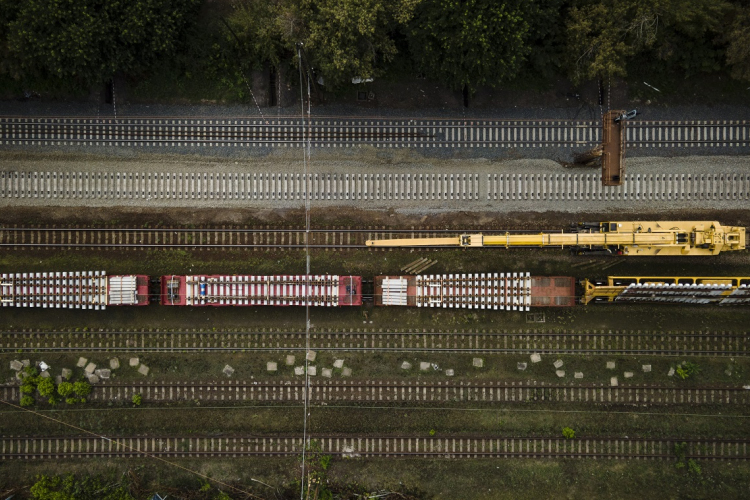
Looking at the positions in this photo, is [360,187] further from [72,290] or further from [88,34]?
[72,290]

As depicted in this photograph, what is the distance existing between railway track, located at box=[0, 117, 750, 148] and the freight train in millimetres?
6802

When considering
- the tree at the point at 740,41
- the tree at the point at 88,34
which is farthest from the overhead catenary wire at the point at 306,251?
the tree at the point at 740,41

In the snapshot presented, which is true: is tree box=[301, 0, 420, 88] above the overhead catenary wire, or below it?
above

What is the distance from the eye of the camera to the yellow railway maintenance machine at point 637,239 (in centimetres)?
2462

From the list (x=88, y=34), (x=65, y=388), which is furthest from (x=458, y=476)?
(x=88, y=34)

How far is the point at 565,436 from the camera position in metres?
26.5

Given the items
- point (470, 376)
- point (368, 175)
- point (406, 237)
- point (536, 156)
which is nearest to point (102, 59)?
point (368, 175)

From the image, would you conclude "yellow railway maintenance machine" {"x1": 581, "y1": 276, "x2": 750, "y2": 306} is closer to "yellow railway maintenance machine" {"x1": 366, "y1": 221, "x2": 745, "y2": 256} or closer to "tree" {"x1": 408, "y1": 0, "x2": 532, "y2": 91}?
"yellow railway maintenance machine" {"x1": 366, "y1": 221, "x2": 745, "y2": 256}

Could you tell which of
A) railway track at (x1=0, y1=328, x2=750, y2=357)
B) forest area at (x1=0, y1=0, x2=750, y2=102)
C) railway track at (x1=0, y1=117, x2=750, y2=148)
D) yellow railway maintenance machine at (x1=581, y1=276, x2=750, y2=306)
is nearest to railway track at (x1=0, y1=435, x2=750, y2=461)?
railway track at (x1=0, y1=328, x2=750, y2=357)

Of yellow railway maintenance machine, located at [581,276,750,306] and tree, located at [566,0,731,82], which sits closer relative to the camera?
tree, located at [566,0,731,82]

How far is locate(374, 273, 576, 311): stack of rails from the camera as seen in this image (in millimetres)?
26172

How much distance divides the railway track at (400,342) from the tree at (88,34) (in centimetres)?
1272

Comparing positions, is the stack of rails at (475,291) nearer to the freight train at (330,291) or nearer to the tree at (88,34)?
the freight train at (330,291)

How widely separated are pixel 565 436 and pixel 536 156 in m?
14.0
